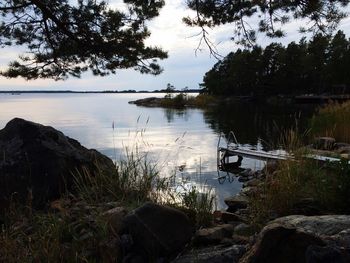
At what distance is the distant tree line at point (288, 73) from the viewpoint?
67562 mm

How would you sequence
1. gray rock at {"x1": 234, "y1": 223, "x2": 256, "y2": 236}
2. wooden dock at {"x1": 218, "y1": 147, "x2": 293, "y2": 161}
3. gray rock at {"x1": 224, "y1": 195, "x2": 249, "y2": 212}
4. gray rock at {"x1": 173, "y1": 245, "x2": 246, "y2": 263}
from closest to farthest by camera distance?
gray rock at {"x1": 173, "y1": 245, "x2": 246, "y2": 263}
gray rock at {"x1": 234, "y1": 223, "x2": 256, "y2": 236}
gray rock at {"x1": 224, "y1": 195, "x2": 249, "y2": 212}
wooden dock at {"x1": 218, "y1": 147, "x2": 293, "y2": 161}

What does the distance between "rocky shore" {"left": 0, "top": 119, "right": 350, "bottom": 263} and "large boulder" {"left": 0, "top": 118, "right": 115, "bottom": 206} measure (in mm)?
14

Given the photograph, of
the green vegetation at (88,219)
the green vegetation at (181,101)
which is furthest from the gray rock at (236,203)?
the green vegetation at (181,101)

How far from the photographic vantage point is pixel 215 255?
419 cm

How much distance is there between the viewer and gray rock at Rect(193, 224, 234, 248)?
4.76 m

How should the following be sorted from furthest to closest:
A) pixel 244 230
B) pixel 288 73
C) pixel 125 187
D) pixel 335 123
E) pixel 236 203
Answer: pixel 288 73
pixel 335 123
pixel 236 203
pixel 125 187
pixel 244 230

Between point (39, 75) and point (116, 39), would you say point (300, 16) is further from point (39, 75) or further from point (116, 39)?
point (39, 75)

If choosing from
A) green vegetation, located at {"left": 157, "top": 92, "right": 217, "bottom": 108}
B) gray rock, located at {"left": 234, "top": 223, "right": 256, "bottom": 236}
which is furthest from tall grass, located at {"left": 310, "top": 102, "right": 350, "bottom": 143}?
green vegetation, located at {"left": 157, "top": 92, "right": 217, "bottom": 108}

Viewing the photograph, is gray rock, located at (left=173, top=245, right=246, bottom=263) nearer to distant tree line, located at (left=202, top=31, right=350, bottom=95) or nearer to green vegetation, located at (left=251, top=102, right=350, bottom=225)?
green vegetation, located at (left=251, top=102, right=350, bottom=225)

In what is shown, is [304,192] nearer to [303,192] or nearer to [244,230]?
[303,192]

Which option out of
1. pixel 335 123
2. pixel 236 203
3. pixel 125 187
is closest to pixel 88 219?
pixel 125 187

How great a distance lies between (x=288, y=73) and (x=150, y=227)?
79051 millimetres

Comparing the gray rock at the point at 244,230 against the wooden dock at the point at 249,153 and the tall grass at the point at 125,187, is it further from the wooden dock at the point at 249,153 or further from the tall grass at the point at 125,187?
the wooden dock at the point at 249,153

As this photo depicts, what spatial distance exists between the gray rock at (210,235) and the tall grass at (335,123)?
11.7m
